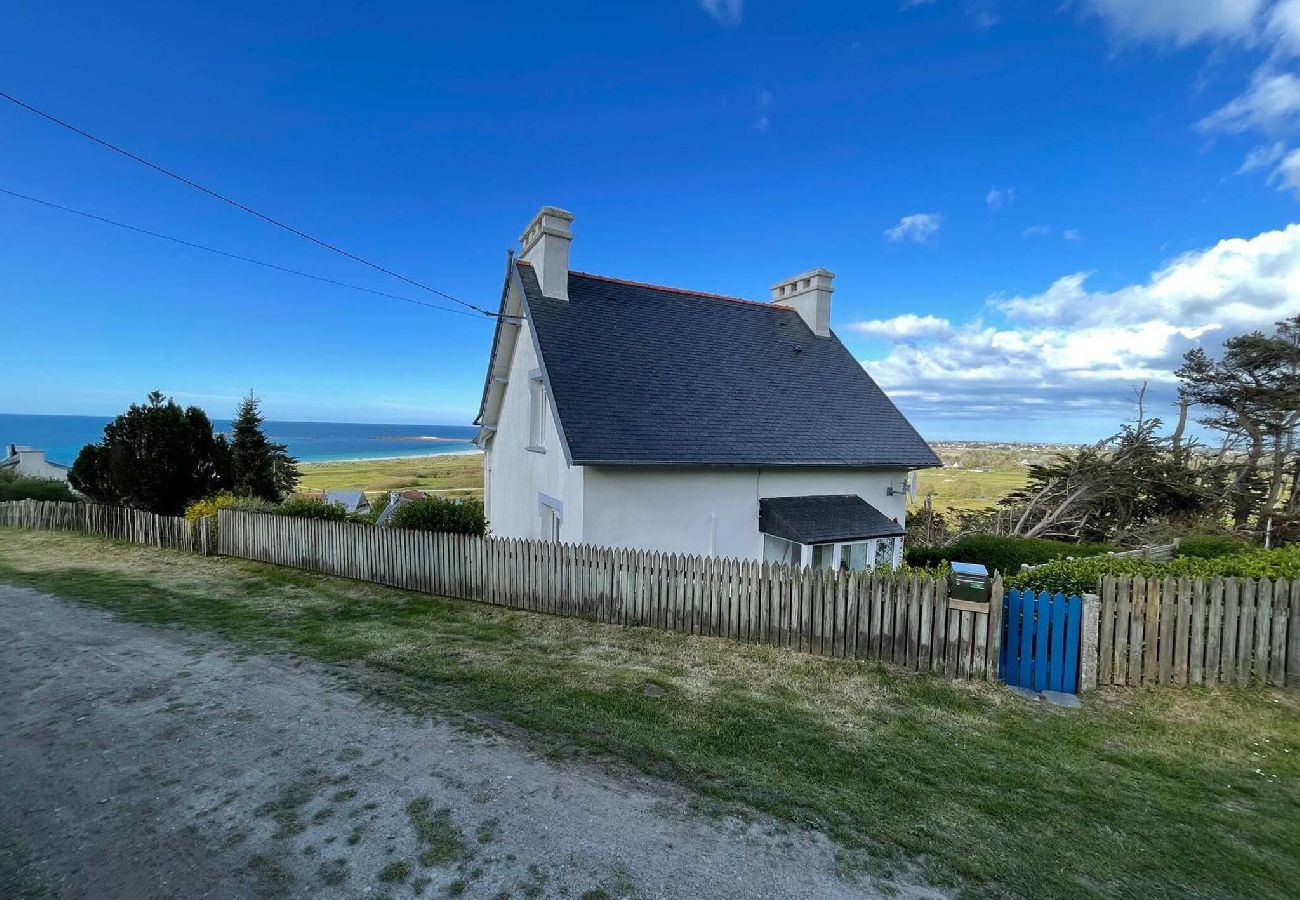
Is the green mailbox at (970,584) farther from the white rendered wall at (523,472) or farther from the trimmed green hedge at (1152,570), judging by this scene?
the white rendered wall at (523,472)

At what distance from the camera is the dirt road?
3.62 metres

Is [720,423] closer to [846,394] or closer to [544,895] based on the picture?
[846,394]

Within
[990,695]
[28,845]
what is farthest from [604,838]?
[990,695]

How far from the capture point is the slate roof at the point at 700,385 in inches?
459

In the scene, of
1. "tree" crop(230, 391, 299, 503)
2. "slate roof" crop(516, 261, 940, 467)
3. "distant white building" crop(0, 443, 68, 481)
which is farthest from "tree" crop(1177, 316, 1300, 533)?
"distant white building" crop(0, 443, 68, 481)

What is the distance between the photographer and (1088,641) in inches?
283

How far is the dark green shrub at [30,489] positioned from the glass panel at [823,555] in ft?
101

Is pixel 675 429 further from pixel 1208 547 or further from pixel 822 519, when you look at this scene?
pixel 1208 547

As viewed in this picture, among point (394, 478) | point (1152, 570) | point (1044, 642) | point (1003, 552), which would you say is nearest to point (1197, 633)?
point (1152, 570)

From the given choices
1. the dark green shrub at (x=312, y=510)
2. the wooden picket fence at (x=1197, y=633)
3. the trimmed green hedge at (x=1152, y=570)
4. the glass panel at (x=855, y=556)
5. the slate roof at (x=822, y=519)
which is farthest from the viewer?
the dark green shrub at (x=312, y=510)

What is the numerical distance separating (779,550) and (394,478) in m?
72.0

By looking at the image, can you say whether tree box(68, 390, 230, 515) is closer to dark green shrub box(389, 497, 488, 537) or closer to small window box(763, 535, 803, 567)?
dark green shrub box(389, 497, 488, 537)

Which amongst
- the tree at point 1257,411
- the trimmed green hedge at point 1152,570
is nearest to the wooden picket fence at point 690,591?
the trimmed green hedge at point 1152,570

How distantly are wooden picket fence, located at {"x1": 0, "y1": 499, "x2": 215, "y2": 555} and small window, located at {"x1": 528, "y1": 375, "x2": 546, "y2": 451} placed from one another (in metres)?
9.99
